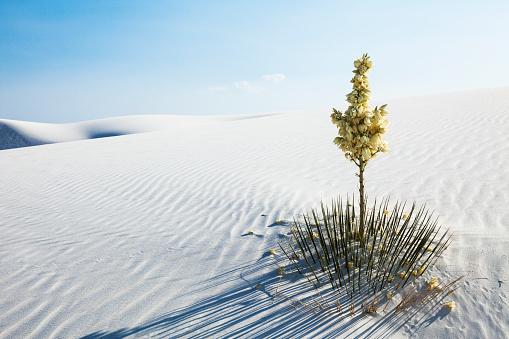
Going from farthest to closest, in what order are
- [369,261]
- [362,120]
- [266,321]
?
1. [362,120]
2. [369,261]
3. [266,321]

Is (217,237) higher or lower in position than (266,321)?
higher

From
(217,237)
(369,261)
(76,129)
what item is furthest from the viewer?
(76,129)

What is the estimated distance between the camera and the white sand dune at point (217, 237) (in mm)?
2258

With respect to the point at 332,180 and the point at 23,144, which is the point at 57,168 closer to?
the point at 332,180

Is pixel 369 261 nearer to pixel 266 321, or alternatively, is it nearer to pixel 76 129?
pixel 266 321

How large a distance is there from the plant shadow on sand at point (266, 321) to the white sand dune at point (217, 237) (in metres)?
0.01

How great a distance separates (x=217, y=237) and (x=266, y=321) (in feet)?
5.47

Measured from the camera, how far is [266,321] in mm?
2256

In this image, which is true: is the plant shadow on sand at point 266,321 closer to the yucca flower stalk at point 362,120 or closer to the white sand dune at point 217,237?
the white sand dune at point 217,237

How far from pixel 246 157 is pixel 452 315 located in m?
6.49

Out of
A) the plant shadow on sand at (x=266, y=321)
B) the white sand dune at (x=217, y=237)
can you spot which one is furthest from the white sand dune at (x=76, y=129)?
the plant shadow on sand at (x=266, y=321)

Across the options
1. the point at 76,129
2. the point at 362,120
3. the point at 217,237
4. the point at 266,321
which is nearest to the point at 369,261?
the point at 266,321

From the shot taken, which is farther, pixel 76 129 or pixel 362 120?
pixel 76 129

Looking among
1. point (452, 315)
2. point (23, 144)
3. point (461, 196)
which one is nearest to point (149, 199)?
point (452, 315)
